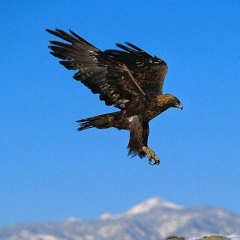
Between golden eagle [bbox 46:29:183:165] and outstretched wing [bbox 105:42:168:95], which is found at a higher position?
outstretched wing [bbox 105:42:168:95]

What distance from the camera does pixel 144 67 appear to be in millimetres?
17344

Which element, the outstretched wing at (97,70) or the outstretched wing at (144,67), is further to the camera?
the outstretched wing at (144,67)

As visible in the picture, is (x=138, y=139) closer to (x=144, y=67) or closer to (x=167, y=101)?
(x=167, y=101)

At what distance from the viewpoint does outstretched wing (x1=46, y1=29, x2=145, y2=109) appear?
15.3 meters

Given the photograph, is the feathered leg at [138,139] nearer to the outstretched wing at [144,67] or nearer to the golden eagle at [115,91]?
the golden eagle at [115,91]

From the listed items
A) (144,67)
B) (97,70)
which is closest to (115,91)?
Result: (97,70)

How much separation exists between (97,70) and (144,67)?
6.64 ft

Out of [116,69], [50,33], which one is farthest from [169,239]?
[50,33]

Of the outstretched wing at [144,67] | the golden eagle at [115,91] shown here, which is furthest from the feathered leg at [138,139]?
the outstretched wing at [144,67]

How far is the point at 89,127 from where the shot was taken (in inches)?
640

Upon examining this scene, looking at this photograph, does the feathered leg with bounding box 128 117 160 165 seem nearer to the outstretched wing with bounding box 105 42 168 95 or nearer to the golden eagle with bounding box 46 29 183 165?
the golden eagle with bounding box 46 29 183 165

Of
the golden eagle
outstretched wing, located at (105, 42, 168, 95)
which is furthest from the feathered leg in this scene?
outstretched wing, located at (105, 42, 168, 95)

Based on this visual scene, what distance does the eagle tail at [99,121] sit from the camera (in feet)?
53.0

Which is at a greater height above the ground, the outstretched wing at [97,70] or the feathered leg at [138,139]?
the outstretched wing at [97,70]
